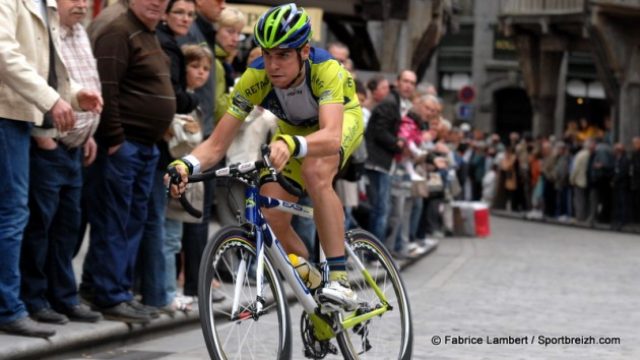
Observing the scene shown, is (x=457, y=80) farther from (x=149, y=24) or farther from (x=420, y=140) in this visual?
(x=149, y=24)

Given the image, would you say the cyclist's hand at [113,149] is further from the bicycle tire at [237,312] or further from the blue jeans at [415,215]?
the blue jeans at [415,215]

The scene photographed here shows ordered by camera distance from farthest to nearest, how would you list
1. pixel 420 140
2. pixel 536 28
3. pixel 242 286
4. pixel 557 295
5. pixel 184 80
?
pixel 536 28 → pixel 420 140 → pixel 557 295 → pixel 184 80 → pixel 242 286

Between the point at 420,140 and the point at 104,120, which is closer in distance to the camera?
the point at 104,120

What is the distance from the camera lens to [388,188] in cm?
1641

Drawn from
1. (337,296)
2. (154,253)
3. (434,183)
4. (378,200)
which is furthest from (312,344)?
(434,183)

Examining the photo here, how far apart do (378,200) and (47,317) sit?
8033 mm

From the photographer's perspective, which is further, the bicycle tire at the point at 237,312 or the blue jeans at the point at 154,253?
the blue jeans at the point at 154,253

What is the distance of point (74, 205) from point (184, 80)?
169cm

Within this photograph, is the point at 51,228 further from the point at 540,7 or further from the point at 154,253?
the point at 540,7

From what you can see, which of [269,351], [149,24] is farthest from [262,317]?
[149,24]

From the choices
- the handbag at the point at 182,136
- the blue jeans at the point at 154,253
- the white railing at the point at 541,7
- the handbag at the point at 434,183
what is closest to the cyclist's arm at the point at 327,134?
the blue jeans at the point at 154,253

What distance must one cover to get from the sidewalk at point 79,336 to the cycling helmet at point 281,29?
2036mm

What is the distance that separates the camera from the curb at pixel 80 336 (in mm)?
7676

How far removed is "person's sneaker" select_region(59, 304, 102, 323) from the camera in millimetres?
8875
